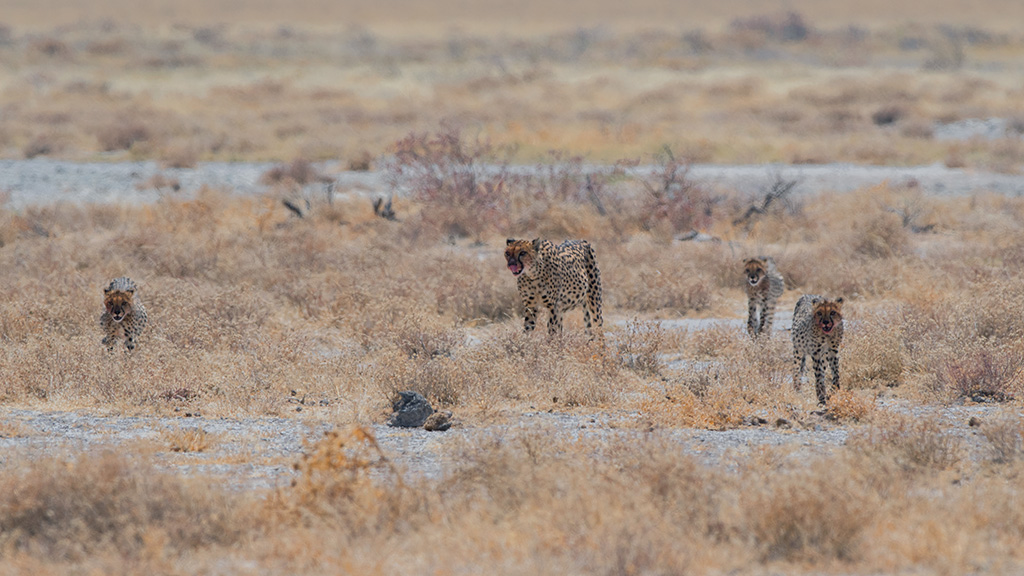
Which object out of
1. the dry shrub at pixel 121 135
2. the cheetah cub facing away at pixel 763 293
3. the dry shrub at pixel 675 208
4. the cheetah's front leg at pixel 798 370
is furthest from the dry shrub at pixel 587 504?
the dry shrub at pixel 121 135

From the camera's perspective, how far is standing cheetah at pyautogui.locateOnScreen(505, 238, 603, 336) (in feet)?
35.7

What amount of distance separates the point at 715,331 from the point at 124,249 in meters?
8.26

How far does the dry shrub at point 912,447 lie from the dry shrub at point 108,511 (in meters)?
3.59

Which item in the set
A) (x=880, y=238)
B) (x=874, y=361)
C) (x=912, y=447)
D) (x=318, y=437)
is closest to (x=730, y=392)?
(x=874, y=361)

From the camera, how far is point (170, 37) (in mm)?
85875

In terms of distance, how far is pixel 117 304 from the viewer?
10.4 m

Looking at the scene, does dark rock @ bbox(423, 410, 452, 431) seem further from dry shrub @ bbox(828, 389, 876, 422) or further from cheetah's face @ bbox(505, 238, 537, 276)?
dry shrub @ bbox(828, 389, 876, 422)

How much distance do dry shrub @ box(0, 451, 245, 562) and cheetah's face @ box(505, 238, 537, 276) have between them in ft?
15.8

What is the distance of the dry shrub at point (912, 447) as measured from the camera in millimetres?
6984

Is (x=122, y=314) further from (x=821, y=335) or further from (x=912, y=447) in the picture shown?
(x=912, y=447)

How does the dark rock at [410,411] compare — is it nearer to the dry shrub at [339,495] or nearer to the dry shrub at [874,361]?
the dry shrub at [339,495]

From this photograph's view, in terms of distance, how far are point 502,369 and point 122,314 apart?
338cm

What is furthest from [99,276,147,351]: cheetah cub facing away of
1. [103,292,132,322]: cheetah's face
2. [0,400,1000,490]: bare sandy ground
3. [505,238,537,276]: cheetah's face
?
[505,238,537,276]: cheetah's face

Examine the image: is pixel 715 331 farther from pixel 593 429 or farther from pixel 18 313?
pixel 18 313
